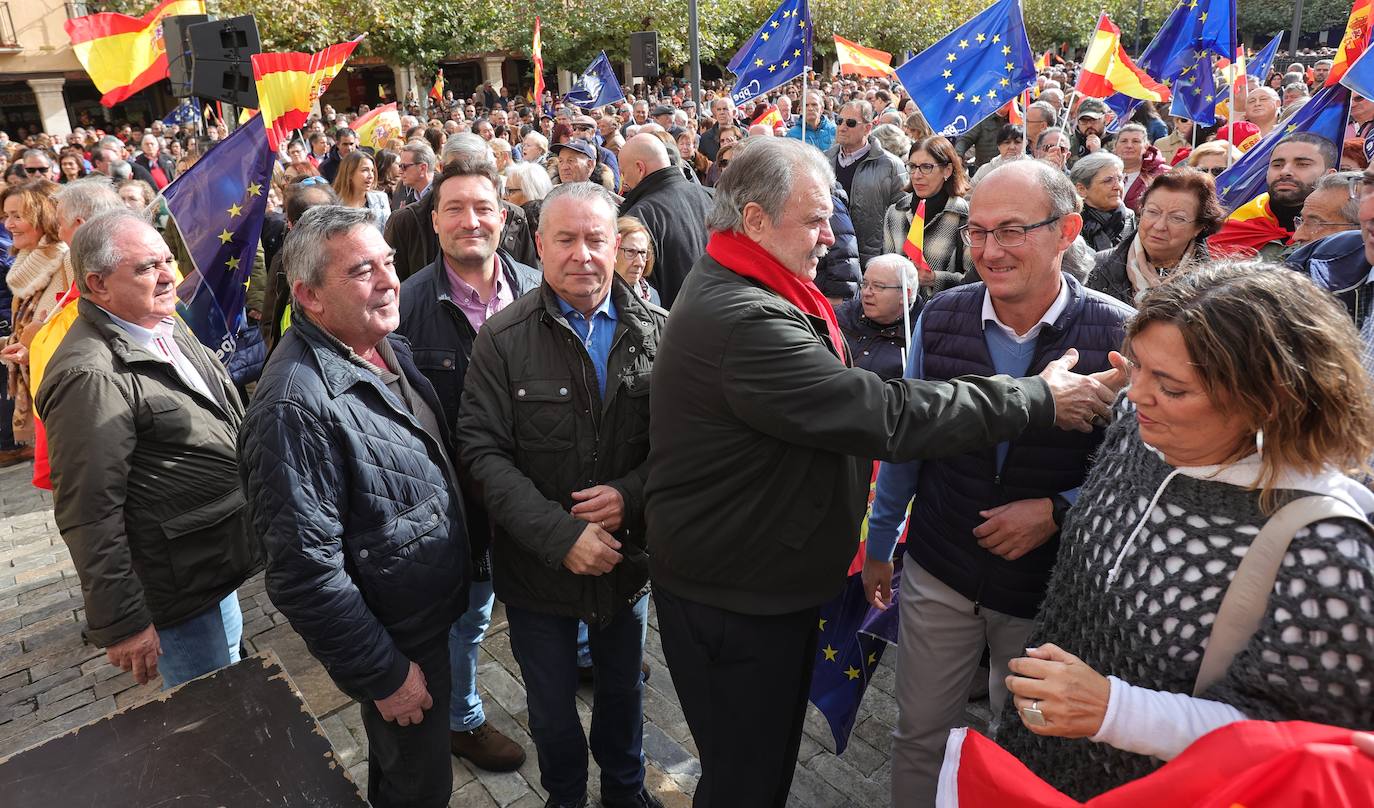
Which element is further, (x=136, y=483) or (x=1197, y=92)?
(x=1197, y=92)

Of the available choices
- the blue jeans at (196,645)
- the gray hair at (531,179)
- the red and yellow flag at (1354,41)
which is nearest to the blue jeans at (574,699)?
the blue jeans at (196,645)

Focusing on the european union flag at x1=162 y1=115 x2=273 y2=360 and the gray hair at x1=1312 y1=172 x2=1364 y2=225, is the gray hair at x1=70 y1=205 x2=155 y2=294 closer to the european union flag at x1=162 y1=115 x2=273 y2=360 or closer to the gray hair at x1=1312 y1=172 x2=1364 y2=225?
the european union flag at x1=162 y1=115 x2=273 y2=360

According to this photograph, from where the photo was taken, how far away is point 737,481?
2205mm

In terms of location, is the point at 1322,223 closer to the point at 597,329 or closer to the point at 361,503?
the point at 597,329

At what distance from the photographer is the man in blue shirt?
2723 mm

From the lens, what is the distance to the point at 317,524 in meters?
2.25

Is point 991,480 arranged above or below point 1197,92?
below

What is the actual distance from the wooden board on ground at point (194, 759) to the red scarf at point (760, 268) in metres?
1.54

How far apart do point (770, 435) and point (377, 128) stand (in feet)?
31.2

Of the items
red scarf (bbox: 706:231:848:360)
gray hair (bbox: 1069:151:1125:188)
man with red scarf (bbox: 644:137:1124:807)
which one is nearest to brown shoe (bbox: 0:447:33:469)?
man with red scarf (bbox: 644:137:1124:807)

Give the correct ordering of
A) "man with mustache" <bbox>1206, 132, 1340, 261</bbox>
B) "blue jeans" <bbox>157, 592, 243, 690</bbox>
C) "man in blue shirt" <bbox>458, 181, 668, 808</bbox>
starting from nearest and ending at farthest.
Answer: "man in blue shirt" <bbox>458, 181, 668, 808</bbox> < "blue jeans" <bbox>157, 592, 243, 690</bbox> < "man with mustache" <bbox>1206, 132, 1340, 261</bbox>

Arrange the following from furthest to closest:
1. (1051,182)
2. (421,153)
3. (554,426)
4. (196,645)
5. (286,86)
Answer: (421,153)
(286,86)
(196,645)
(554,426)
(1051,182)

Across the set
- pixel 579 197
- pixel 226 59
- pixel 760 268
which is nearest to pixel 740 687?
pixel 760 268

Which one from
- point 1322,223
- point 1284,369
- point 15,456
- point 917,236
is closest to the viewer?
point 1284,369
